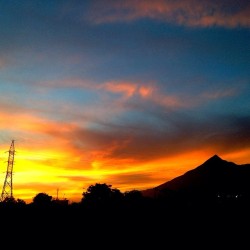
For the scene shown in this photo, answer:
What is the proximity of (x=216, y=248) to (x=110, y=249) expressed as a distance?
605 centimetres

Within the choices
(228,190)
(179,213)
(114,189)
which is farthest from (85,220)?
(114,189)

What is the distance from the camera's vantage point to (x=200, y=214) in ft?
71.9

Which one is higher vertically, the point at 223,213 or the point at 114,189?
the point at 114,189

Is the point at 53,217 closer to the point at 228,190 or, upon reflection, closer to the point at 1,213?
the point at 1,213

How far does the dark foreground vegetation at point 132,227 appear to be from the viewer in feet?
57.1

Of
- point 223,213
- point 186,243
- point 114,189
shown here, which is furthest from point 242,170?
point 186,243

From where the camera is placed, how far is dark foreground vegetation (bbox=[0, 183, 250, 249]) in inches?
685

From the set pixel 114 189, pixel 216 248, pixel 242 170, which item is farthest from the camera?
pixel 114 189

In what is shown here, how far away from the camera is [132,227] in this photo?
800 inches

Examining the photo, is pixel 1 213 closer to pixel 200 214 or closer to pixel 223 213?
pixel 200 214

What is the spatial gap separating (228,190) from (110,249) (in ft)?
190

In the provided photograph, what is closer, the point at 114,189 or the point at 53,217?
the point at 53,217

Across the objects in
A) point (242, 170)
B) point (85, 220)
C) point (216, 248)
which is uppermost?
point (242, 170)

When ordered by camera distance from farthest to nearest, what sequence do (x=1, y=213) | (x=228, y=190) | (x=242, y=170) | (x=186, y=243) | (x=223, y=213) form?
(x=242, y=170)
(x=228, y=190)
(x=1, y=213)
(x=223, y=213)
(x=186, y=243)
